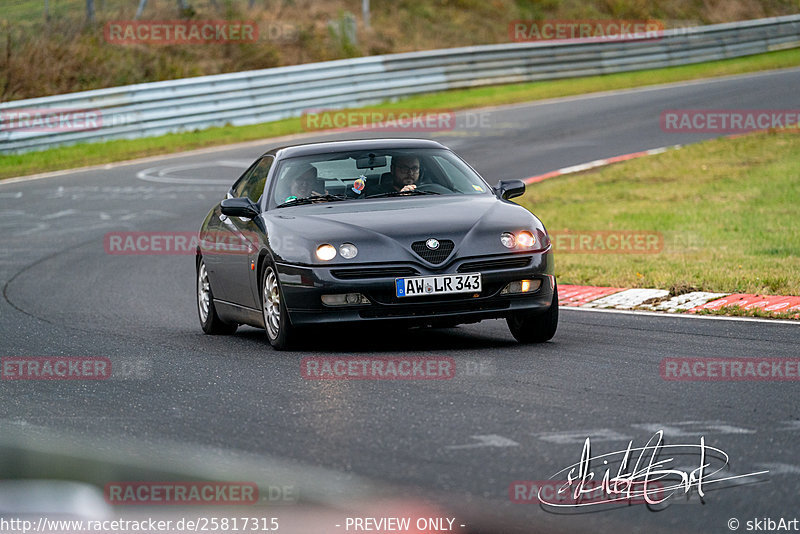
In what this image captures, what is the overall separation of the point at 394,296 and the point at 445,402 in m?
1.71

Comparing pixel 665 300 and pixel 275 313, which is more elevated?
pixel 275 313

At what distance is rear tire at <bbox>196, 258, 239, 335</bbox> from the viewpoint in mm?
10414

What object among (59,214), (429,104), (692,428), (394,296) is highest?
(692,428)

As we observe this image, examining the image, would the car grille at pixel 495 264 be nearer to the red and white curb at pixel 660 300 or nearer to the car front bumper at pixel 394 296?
the car front bumper at pixel 394 296

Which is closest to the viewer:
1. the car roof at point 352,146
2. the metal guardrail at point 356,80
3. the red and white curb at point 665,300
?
the car roof at point 352,146

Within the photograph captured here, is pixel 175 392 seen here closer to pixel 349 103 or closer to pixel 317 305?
pixel 317 305

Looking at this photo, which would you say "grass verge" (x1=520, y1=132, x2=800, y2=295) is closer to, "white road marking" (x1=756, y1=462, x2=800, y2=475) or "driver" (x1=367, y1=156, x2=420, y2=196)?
"driver" (x1=367, y1=156, x2=420, y2=196)

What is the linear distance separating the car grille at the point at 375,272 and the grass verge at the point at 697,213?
3.75 m

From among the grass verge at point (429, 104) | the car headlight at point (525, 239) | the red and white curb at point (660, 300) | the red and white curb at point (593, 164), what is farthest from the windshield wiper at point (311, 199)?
the grass verge at point (429, 104)

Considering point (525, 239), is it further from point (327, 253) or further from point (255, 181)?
point (255, 181)

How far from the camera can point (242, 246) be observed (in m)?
9.38

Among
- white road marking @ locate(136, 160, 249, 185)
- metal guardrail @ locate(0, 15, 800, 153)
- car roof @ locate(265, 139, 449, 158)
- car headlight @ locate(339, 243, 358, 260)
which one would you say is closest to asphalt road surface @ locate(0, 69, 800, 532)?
car headlight @ locate(339, 243, 358, 260)

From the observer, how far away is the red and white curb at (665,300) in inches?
396

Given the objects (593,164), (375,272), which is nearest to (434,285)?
(375,272)
